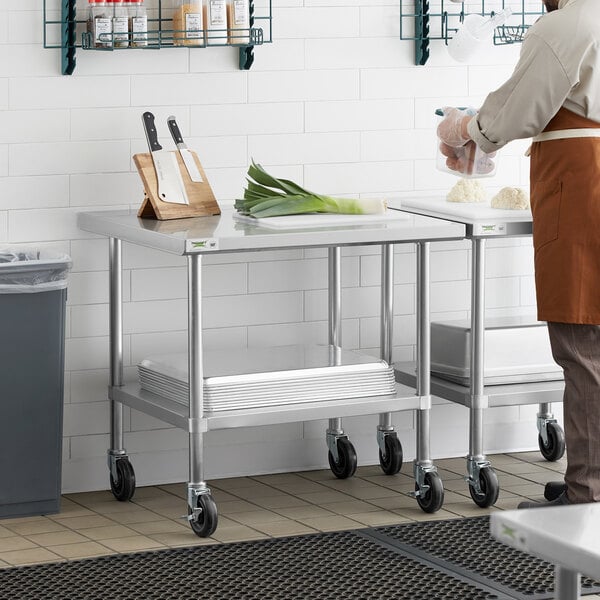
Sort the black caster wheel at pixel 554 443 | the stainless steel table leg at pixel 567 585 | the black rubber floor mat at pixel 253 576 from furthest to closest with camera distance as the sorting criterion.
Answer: the black caster wheel at pixel 554 443 → the black rubber floor mat at pixel 253 576 → the stainless steel table leg at pixel 567 585

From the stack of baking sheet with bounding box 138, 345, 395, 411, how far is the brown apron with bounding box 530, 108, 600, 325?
68cm

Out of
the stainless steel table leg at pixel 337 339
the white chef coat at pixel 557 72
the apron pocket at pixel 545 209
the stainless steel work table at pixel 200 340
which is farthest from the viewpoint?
the stainless steel table leg at pixel 337 339

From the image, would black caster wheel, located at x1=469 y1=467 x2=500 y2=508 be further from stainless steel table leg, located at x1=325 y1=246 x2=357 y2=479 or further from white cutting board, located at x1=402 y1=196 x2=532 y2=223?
white cutting board, located at x1=402 y1=196 x2=532 y2=223

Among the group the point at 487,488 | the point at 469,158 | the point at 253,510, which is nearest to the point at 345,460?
the point at 253,510

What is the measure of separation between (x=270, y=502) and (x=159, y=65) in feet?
4.96

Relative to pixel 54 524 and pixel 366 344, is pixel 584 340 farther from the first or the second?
pixel 54 524

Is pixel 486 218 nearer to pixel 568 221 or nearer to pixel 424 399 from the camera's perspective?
pixel 568 221

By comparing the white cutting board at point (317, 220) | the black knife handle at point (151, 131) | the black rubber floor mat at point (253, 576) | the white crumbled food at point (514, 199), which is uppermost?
the black knife handle at point (151, 131)

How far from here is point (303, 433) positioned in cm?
503

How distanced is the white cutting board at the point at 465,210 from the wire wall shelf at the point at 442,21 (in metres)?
0.58

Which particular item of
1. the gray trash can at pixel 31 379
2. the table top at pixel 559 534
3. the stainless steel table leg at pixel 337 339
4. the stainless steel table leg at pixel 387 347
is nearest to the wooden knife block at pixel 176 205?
the gray trash can at pixel 31 379

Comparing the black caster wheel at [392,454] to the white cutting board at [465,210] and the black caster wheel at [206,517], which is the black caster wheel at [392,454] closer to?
the white cutting board at [465,210]

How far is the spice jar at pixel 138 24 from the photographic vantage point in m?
4.43

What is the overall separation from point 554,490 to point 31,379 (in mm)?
1710
